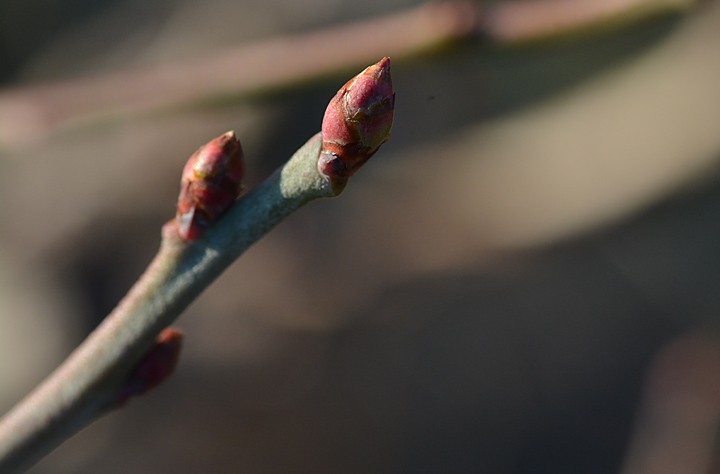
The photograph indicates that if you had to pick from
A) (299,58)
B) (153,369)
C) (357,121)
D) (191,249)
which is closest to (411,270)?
(299,58)

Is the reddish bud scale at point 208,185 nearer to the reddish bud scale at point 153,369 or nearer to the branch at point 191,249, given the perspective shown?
the branch at point 191,249

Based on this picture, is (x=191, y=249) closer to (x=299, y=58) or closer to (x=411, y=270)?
(x=299, y=58)

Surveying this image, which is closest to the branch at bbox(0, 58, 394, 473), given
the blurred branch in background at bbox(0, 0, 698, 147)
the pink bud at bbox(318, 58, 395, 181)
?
the pink bud at bbox(318, 58, 395, 181)

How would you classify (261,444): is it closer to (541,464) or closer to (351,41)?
(541,464)

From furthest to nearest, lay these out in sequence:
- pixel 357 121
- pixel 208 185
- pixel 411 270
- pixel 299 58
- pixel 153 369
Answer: pixel 411 270
pixel 299 58
pixel 153 369
pixel 208 185
pixel 357 121

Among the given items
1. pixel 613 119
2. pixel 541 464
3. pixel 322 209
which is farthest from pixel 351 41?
pixel 541 464

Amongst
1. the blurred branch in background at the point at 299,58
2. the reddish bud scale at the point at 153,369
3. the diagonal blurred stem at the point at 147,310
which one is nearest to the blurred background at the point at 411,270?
the blurred branch in background at the point at 299,58

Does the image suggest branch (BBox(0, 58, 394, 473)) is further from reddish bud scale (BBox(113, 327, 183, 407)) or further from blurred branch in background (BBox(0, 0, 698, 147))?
blurred branch in background (BBox(0, 0, 698, 147))
